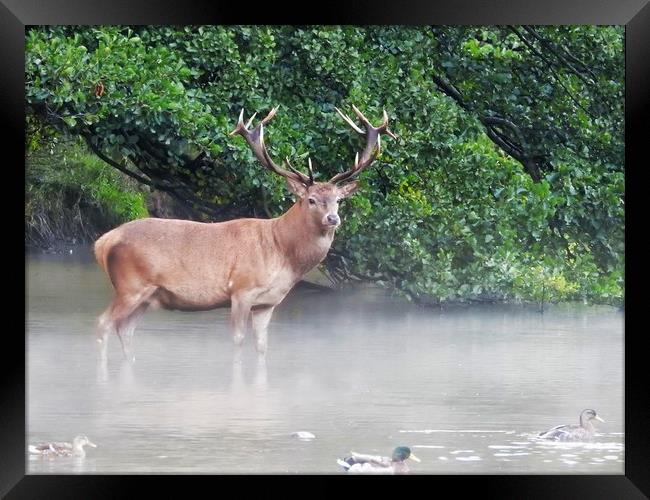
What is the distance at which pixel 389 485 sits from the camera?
748cm

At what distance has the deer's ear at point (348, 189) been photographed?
782cm

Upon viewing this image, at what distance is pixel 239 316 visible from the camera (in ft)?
25.8

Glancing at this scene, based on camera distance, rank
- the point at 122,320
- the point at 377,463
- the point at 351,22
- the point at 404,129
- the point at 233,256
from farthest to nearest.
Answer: the point at 404,129
the point at 233,256
the point at 122,320
the point at 377,463
the point at 351,22

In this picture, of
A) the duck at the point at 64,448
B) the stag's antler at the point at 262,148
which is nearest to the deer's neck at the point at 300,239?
the stag's antler at the point at 262,148

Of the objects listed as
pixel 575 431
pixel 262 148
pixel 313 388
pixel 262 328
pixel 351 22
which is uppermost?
pixel 351 22

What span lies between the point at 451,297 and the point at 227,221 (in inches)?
46.4

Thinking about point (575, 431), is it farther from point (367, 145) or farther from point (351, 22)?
point (351, 22)

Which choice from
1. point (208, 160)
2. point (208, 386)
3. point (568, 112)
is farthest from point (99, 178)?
point (568, 112)

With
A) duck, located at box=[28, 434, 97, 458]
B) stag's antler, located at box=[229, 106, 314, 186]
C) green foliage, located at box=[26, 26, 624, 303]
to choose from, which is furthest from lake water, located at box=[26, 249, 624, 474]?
stag's antler, located at box=[229, 106, 314, 186]

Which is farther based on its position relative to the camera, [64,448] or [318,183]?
[318,183]

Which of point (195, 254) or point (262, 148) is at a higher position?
point (262, 148)

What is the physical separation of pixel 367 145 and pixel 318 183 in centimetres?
32

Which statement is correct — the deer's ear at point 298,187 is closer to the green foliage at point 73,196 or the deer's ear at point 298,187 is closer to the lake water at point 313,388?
the lake water at point 313,388

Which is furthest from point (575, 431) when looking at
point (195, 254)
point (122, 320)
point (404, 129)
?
point (122, 320)
